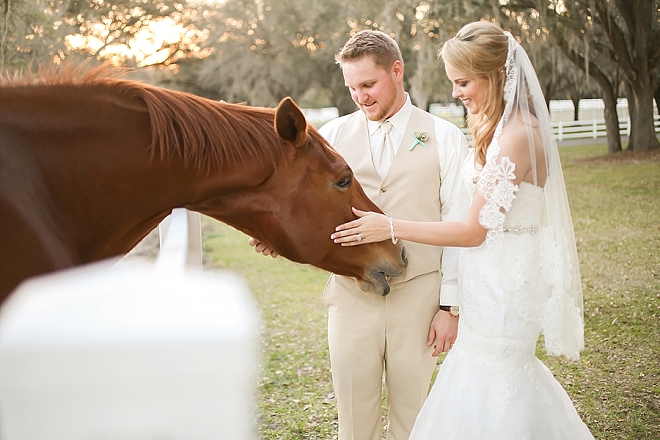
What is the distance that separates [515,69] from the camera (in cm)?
233

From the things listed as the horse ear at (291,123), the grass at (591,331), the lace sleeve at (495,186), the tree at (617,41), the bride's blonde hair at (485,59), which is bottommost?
the grass at (591,331)

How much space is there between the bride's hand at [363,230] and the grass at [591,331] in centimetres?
58

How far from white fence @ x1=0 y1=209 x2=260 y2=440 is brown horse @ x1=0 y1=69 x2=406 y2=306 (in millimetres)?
1064

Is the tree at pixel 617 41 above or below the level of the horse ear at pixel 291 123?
above

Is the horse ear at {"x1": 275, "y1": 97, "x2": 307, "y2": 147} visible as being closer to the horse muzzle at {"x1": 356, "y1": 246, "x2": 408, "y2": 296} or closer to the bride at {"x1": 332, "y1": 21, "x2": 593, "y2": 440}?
the bride at {"x1": 332, "y1": 21, "x2": 593, "y2": 440}

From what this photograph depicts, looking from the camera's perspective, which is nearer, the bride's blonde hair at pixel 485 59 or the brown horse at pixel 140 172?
the brown horse at pixel 140 172

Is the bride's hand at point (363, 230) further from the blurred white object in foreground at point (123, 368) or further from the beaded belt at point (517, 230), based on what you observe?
the blurred white object in foreground at point (123, 368)

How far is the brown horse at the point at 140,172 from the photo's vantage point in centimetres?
158

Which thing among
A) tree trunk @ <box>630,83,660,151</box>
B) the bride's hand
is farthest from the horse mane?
tree trunk @ <box>630,83,660,151</box>

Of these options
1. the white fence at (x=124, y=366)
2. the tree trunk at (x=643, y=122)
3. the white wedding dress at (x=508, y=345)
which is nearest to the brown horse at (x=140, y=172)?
the white wedding dress at (x=508, y=345)

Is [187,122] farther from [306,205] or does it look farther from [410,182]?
[410,182]

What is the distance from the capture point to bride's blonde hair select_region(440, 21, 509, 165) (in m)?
2.30

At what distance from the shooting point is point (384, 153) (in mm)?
2686

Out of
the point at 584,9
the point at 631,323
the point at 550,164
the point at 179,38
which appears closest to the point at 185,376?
the point at 550,164
